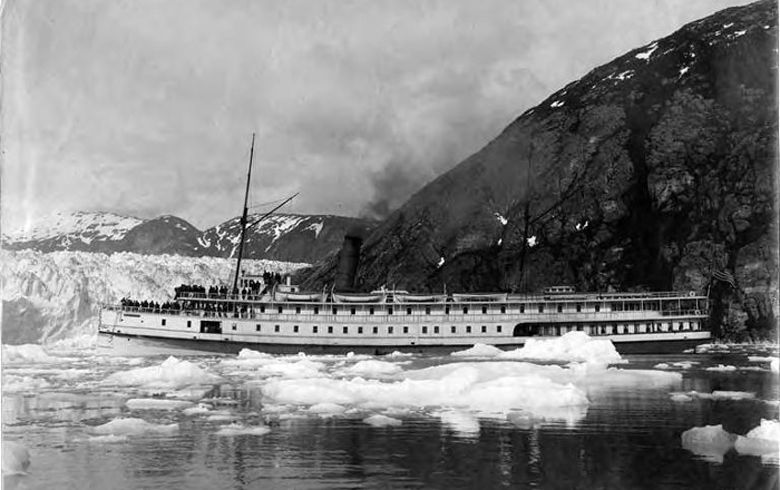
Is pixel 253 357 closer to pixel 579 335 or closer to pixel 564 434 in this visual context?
pixel 579 335

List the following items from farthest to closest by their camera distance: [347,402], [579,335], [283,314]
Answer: [283,314] → [579,335] → [347,402]

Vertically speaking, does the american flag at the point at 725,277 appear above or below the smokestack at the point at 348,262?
above

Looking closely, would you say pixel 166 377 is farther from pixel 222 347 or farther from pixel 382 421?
pixel 222 347

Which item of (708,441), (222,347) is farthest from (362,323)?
(708,441)

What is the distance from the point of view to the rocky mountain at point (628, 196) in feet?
190

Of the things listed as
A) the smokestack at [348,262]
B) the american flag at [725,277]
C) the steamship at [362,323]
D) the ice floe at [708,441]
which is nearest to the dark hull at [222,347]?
the steamship at [362,323]

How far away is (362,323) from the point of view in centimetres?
3753

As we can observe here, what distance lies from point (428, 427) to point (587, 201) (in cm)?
6280

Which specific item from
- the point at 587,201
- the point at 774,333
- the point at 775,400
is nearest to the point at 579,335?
the point at 775,400

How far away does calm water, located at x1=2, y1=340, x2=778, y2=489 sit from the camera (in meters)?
10.3

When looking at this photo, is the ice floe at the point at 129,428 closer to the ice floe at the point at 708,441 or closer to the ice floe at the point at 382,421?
the ice floe at the point at 382,421

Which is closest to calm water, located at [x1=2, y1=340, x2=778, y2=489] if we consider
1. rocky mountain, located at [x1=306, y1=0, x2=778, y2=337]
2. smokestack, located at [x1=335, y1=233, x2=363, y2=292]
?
smokestack, located at [x1=335, y1=233, x2=363, y2=292]

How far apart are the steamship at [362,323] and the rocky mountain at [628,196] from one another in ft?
72.3

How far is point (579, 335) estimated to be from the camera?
32.6m
